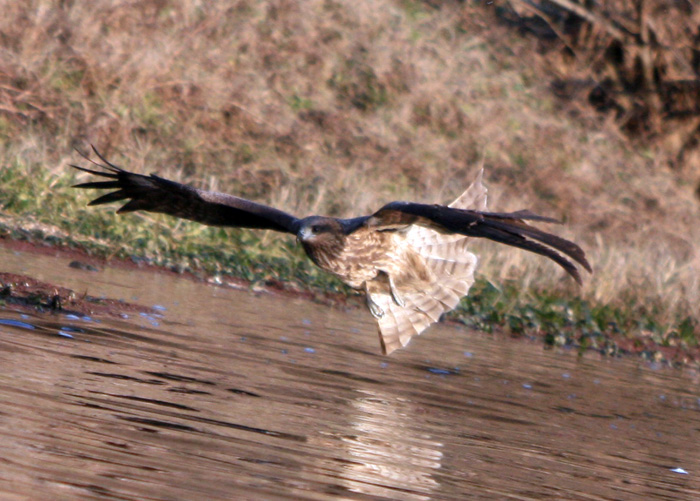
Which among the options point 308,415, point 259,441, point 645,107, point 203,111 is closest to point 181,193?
point 308,415

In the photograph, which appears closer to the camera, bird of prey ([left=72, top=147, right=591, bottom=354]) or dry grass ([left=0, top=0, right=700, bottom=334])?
bird of prey ([left=72, top=147, right=591, bottom=354])

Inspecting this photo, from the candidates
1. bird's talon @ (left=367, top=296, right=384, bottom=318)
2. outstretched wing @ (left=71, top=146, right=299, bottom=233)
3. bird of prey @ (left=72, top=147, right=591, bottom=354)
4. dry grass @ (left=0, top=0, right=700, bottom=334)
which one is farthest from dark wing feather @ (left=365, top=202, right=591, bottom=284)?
dry grass @ (left=0, top=0, right=700, bottom=334)

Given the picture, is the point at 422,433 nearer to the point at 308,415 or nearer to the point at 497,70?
the point at 308,415

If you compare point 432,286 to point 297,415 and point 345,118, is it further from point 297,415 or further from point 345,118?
point 345,118

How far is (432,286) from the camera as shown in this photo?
23.2ft

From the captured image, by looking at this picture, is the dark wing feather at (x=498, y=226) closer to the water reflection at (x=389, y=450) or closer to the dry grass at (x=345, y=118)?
the water reflection at (x=389, y=450)

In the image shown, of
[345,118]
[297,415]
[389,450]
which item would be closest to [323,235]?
[297,415]

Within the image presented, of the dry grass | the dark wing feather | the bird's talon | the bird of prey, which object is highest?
the dry grass

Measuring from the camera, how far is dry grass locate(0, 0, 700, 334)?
44.1 feet

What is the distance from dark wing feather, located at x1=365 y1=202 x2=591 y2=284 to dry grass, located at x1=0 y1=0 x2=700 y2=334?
6.43 meters

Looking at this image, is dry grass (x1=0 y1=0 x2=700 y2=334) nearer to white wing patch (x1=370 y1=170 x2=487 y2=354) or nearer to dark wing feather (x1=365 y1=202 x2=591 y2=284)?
white wing patch (x1=370 y1=170 x2=487 y2=354)

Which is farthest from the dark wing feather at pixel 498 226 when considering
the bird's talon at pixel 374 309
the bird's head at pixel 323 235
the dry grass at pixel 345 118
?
the dry grass at pixel 345 118

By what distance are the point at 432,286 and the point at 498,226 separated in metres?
1.92

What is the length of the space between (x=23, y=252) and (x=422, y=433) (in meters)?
5.50
